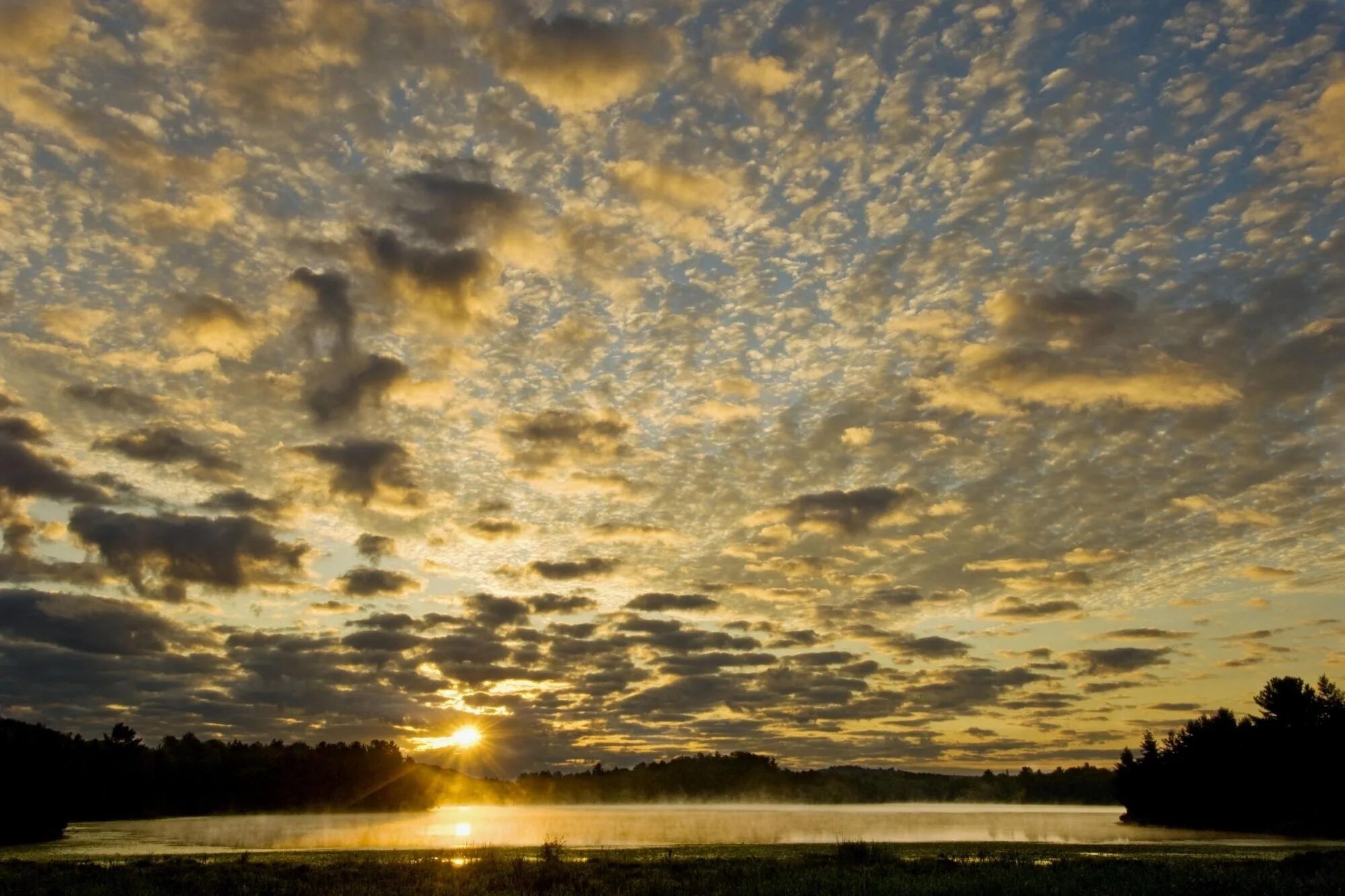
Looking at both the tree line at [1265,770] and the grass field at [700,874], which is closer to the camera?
the grass field at [700,874]

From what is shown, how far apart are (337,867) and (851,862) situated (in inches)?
1324

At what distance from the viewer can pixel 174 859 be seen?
69562mm

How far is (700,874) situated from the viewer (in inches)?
2036

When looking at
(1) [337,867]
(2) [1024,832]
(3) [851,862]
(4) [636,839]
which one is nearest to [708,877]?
(3) [851,862]

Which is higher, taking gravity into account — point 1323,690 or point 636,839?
point 1323,690

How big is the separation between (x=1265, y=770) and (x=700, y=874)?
4558 inches

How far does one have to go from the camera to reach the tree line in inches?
4491

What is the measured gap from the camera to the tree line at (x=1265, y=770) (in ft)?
374

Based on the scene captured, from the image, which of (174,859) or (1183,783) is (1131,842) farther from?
(174,859)

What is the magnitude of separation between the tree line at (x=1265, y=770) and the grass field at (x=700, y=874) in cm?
5833

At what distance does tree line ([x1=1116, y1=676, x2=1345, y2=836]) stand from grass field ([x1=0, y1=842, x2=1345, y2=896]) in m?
58.3

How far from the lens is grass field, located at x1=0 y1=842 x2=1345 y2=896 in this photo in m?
44.8

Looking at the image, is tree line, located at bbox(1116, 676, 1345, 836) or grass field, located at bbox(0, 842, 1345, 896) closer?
grass field, located at bbox(0, 842, 1345, 896)

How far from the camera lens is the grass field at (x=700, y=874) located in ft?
147
